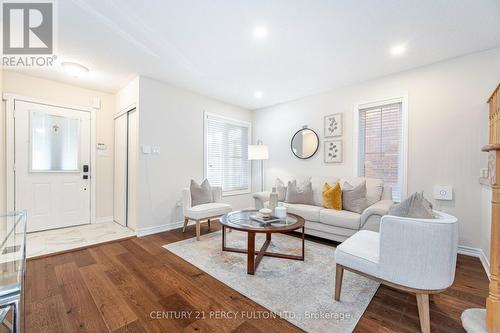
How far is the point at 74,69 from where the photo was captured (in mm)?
3066

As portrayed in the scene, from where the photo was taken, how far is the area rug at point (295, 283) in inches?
62.5

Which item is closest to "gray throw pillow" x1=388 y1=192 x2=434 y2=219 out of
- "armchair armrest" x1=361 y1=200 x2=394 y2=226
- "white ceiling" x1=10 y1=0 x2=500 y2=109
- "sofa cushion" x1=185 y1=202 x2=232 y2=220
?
"armchair armrest" x1=361 y1=200 x2=394 y2=226

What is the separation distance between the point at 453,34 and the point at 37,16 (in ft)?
13.9

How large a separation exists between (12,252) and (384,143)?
4.28 metres

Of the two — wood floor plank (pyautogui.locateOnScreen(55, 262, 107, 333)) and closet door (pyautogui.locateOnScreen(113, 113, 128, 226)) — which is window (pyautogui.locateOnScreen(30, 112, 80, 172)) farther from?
wood floor plank (pyautogui.locateOnScreen(55, 262, 107, 333))

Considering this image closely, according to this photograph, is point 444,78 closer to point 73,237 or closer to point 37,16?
point 37,16

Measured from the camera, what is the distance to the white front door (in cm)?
329

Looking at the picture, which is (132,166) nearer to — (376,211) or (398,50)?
(376,211)

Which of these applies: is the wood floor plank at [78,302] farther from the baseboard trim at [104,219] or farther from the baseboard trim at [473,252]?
the baseboard trim at [473,252]

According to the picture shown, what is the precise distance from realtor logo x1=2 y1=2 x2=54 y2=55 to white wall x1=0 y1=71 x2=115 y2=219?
2.50ft

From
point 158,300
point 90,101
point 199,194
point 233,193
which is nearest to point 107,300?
point 158,300

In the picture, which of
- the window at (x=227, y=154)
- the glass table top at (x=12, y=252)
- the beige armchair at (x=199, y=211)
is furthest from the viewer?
the window at (x=227, y=154)

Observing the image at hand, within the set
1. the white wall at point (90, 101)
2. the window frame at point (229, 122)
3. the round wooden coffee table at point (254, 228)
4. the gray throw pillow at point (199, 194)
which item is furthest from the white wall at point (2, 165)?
the round wooden coffee table at point (254, 228)

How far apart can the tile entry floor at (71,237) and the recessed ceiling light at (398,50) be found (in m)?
4.43
